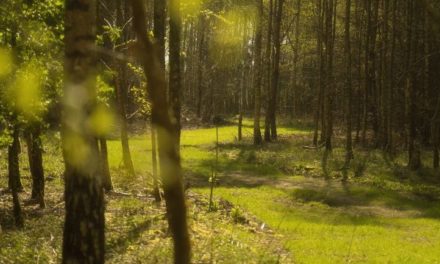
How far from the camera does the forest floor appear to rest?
10656mm

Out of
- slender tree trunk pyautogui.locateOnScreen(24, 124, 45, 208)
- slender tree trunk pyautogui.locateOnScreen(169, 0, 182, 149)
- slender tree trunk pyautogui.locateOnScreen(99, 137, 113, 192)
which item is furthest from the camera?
slender tree trunk pyautogui.locateOnScreen(99, 137, 113, 192)

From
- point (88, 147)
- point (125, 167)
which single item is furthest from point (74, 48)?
point (125, 167)

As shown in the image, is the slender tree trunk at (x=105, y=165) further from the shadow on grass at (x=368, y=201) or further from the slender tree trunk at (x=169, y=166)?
the slender tree trunk at (x=169, y=166)

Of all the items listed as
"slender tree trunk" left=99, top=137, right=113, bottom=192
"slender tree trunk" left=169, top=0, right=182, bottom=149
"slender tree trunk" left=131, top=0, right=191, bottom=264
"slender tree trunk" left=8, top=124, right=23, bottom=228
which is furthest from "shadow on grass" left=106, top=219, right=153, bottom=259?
"slender tree trunk" left=131, top=0, right=191, bottom=264

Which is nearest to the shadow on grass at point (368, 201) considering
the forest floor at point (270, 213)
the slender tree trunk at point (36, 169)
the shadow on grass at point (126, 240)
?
the forest floor at point (270, 213)

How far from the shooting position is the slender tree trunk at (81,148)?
18.2 ft

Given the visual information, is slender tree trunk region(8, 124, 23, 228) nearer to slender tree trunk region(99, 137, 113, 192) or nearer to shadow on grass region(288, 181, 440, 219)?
slender tree trunk region(99, 137, 113, 192)

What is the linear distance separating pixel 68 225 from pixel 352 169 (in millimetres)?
19483

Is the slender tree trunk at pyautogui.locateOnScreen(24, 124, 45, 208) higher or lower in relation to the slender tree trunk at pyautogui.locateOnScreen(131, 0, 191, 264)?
lower

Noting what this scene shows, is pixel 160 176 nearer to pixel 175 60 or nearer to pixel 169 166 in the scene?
pixel 169 166

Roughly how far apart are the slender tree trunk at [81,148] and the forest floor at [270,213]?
186 centimetres

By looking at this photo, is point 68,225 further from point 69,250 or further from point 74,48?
point 74,48

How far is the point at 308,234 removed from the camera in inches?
547

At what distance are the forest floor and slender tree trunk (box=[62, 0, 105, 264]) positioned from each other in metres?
1.86
